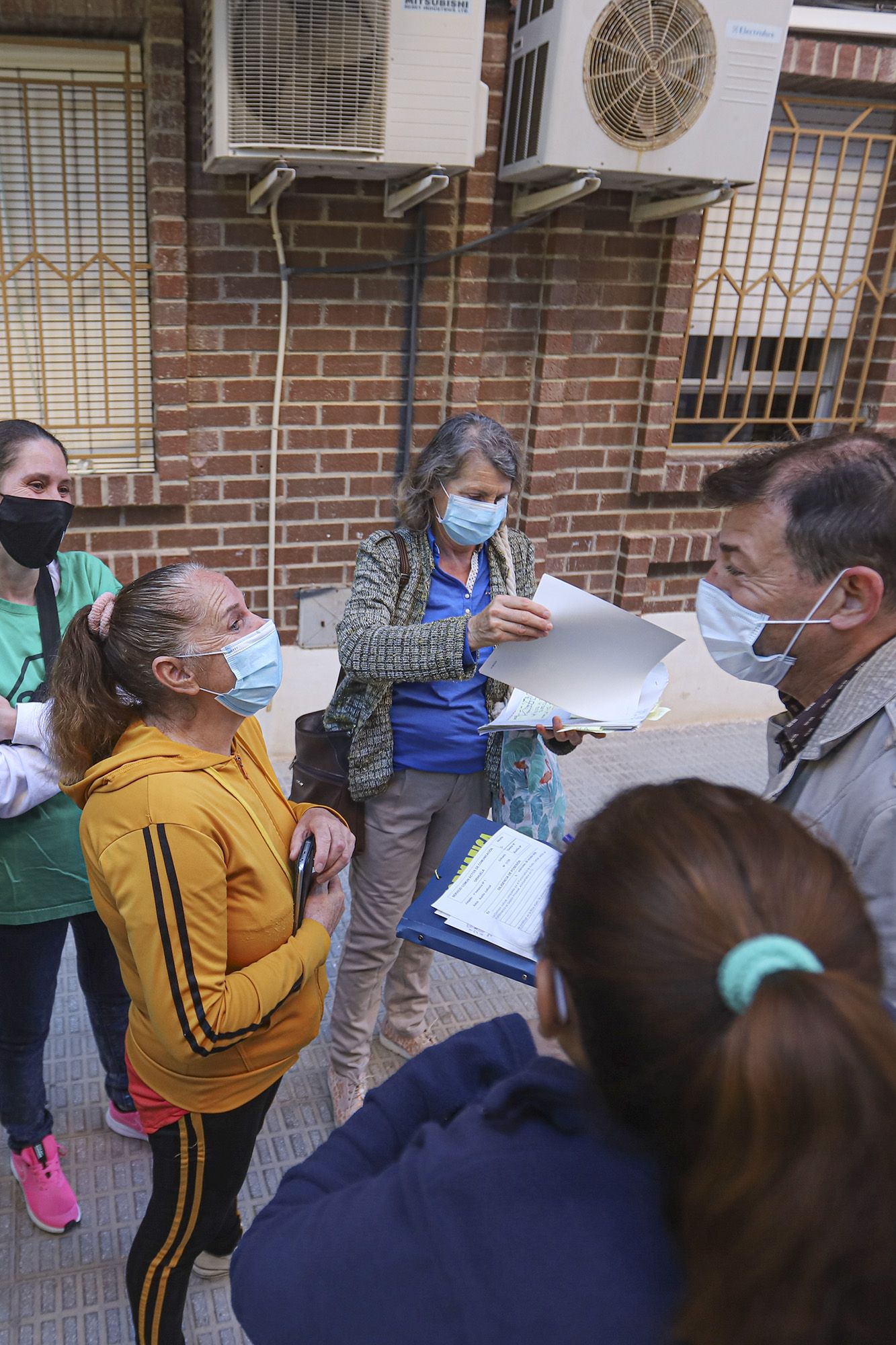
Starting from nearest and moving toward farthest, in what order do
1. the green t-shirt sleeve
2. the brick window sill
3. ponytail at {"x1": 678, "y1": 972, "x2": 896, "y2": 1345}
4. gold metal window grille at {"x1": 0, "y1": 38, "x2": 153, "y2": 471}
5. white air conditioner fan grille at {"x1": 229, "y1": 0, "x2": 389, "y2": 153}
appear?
ponytail at {"x1": 678, "y1": 972, "x2": 896, "y2": 1345}
the green t-shirt sleeve
white air conditioner fan grille at {"x1": 229, "y1": 0, "x2": 389, "y2": 153}
gold metal window grille at {"x1": 0, "y1": 38, "x2": 153, "y2": 471}
the brick window sill

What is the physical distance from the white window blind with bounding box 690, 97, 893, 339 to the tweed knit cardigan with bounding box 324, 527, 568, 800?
268cm

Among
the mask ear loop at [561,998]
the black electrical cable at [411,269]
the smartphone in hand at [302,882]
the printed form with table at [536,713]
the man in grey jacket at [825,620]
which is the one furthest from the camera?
the black electrical cable at [411,269]

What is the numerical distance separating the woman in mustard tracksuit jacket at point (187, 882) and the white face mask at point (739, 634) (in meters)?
0.81

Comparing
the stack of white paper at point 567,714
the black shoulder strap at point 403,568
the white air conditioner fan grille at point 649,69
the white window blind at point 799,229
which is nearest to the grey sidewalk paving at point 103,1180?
the stack of white paper at point 567,714

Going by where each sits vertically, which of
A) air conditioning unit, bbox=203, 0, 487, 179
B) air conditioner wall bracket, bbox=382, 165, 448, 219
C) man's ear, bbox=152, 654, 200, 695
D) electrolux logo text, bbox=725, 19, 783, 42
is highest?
electrolux logo text, bbox=725, 19, 783, 42

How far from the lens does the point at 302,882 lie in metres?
1.65

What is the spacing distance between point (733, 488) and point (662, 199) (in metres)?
2.89

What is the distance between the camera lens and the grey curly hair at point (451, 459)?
2.30 m

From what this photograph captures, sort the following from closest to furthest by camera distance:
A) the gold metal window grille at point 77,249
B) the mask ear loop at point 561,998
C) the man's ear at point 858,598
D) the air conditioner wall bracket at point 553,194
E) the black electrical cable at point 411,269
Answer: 1. the mask ear loop at point 561,998
2. the man's ear at point 858,598
3. the gold metal window grille at point 77,249
4. the air conditioner wall bracket at point 553,194
5. the black electrical cable at point 411,269

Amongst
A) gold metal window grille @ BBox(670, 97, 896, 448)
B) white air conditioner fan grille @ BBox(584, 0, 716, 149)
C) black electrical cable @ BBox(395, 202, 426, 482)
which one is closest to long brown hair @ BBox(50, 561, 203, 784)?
black electrical cable @ BBox(395, 202, 426, 482)

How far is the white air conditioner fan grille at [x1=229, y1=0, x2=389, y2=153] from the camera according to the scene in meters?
3.00

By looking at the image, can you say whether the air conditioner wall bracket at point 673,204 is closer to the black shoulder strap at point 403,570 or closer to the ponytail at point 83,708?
the black shoulder strap at point 403,570

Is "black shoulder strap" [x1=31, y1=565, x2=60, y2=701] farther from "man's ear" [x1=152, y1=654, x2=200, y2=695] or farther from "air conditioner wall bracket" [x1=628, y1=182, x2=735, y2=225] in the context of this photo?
"air conditioner wall bracket" [x1=628, y1=182, x2=735, y2=225]

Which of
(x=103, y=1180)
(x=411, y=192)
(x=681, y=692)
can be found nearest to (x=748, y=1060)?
(x=103, y=1180)
